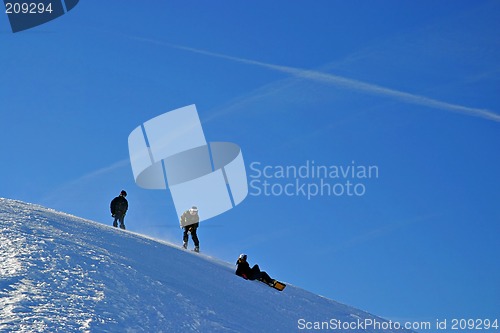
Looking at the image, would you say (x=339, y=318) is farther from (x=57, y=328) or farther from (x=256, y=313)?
(x=57, y=328)

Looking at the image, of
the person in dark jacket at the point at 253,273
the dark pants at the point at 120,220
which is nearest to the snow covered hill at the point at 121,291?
the person in dark jacket at the point at 253,273

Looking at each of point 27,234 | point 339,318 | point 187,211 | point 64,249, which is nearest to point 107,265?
point 64,249

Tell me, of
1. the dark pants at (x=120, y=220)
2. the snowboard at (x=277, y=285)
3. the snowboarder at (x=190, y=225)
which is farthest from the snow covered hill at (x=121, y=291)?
the dark pants at (x=120, y=220)

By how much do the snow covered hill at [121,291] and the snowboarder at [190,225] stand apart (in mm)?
3597

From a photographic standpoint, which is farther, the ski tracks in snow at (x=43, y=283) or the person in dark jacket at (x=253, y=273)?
the person in dark jacket at (x=253, y=273)

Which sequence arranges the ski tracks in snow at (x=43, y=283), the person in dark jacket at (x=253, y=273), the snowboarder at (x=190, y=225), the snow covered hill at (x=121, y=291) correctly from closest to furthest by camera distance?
the ski tracks in snow at (x=43, y=283)
the snow covered hill at (x=121, y=291)
the person in dark jacket at (x=253, y=273)
the snowboarder at (x=190, y=225)

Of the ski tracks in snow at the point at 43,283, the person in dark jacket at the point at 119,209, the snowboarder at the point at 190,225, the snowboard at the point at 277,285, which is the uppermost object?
the person in dark jacket at the point at 119,209

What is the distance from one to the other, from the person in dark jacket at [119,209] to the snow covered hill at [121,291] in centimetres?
626

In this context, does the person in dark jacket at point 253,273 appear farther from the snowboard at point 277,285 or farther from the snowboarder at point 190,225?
the snowboarder at point 190,225

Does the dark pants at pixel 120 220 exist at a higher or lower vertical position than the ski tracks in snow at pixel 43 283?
higher

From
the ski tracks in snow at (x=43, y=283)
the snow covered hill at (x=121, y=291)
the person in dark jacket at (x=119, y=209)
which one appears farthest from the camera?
the person in dark jacket at (x=119, y=209)

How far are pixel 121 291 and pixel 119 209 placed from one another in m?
13.5

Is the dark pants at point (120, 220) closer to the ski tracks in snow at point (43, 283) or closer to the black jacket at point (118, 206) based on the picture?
the black jacket at point (118, 206)

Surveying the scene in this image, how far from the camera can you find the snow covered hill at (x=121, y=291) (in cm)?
943
